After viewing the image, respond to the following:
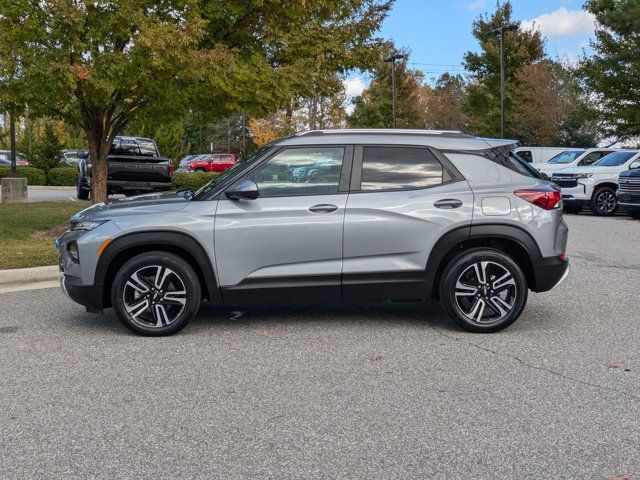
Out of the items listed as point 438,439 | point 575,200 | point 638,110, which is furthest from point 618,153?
point 438,439

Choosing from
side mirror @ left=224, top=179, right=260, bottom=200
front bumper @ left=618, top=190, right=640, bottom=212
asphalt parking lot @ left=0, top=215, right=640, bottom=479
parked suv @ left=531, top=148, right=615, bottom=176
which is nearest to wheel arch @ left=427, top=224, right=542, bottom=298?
asphalt parking lot @ left=0, top=215, right=640, bottom=479

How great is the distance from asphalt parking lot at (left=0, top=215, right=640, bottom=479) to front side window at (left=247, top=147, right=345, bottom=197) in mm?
1255

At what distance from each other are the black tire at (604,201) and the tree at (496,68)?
82.1ft

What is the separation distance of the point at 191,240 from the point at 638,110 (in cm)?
2721

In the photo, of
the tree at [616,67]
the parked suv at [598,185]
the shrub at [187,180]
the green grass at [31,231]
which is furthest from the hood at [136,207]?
the tree at [616,67]

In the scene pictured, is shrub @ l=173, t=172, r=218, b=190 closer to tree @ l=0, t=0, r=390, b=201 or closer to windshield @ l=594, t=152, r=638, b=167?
windshield @ l=594, t=152, r=638, b=167

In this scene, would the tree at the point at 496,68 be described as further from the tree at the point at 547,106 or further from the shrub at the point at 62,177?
the shrub at the point at 62,177

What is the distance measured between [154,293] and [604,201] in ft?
55.7

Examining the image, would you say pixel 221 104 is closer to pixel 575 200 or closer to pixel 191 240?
pixel 191 240

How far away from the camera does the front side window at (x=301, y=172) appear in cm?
653

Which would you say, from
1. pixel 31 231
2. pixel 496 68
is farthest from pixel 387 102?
pixel 31 231

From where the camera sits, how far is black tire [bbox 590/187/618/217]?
67.4 feet

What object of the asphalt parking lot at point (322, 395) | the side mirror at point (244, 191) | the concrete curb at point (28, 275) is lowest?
the asphalt parking lot at point (322, 395)

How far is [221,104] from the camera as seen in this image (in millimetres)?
13438
